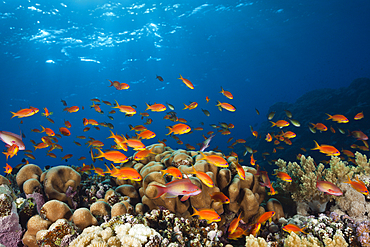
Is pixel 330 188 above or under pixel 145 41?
under

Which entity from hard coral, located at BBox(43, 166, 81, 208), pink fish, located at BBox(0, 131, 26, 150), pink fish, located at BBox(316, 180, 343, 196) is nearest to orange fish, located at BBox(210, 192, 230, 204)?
pink fish, located at BBox(316, 180, 343, 196)

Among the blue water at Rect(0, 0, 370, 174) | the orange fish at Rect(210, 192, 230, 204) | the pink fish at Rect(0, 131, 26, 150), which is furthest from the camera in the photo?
the blue water at Rect(0, 0, 370, 174)

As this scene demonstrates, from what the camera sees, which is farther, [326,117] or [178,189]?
[326,117]

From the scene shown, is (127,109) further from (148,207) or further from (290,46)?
(290,46)

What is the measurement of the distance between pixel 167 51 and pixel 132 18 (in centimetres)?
1051

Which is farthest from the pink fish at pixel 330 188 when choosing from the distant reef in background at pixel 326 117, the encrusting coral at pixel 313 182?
the distant reef in background at pixel 326 117

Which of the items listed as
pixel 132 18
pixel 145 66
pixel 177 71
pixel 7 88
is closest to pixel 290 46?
pixel 177 71

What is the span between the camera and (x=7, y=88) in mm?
27922

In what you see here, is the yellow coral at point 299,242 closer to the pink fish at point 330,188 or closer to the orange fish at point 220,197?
the pink fish at point 330,188

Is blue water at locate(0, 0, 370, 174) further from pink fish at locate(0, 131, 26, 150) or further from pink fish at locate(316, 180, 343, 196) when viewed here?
pink fish at locate(316, 180, 343, 196)

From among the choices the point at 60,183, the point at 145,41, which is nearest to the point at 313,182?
the point at 60,183

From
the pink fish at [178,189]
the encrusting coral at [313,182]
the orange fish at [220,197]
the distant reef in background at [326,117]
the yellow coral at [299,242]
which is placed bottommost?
the distant reef in background at [326,117]

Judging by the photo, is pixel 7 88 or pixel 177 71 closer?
pixel 7 88

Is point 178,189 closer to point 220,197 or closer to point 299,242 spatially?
point 220,197
